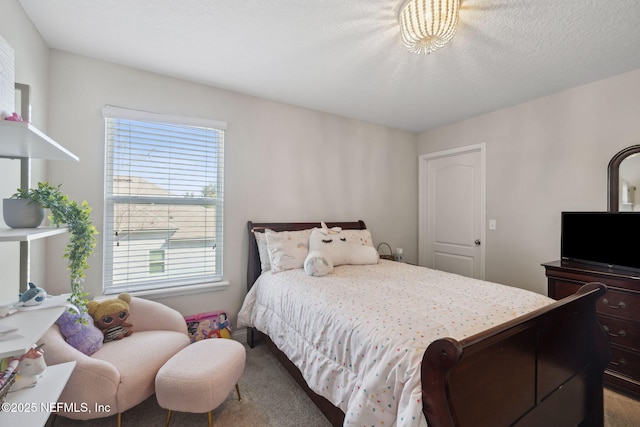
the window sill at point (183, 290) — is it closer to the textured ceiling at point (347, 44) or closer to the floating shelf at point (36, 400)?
the floating shelf at point (36, 400)

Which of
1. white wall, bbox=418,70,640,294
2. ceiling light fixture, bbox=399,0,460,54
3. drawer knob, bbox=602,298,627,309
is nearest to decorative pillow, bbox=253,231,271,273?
ceiling light fixture, bbox=399,0,460,54

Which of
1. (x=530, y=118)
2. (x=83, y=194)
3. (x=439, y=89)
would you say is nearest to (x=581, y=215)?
(x=530, y=118)

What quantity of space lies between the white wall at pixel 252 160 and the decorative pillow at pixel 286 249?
0.31 meters

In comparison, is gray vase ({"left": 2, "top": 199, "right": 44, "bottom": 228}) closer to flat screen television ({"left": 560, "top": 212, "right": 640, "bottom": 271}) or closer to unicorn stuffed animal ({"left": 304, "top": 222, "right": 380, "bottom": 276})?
unicorn stuffed animal ({"left": 304, "top": 222, "right": 380, "bottom": 276})

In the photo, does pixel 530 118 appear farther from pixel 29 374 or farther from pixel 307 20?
pixel 29 374

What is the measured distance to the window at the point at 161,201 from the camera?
2238 mm

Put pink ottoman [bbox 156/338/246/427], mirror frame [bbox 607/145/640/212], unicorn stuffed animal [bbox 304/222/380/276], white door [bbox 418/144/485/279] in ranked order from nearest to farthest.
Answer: pink ottoman [bbox 156/338/246/427], mirror frame [bbox 607/145/640/212], unicorn stuffed animal [bbox 304/222/380/276], white door [bbox 418/144/485/279]

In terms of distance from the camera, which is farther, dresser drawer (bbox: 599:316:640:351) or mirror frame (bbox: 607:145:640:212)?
mirror frame (bbox: 607:145:640:212)

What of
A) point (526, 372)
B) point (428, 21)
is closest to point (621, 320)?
point (526, 372)

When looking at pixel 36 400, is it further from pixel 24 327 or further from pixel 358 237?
pixel 358 237

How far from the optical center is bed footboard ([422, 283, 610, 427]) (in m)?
0.92

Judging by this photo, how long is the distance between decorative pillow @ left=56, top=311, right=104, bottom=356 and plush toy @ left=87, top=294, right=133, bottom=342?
116mm

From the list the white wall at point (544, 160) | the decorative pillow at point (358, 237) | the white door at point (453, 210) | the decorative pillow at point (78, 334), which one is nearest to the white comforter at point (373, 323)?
the decorative pillow at point (358, 237)

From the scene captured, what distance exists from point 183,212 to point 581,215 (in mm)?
3492
